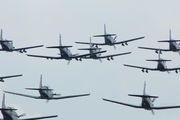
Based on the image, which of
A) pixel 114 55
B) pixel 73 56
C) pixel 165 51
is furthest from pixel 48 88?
pixel 165 51

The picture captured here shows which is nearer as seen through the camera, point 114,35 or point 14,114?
point 14,114

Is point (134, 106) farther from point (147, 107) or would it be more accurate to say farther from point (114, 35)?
point (114, 35)

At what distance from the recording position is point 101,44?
173 meters

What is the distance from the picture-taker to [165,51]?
557 ft

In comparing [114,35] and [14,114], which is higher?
[114,35]

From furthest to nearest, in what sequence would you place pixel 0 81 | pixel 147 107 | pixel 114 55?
pixel 114 55 < pixel 0 81 < pixel 147 107

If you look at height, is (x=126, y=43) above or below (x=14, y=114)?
above

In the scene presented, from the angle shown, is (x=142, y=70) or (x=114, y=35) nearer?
(x=142, y=70)

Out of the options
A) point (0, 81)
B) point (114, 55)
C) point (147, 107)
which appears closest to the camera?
point (147, 107)

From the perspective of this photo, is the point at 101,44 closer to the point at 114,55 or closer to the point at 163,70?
the point at 114,55

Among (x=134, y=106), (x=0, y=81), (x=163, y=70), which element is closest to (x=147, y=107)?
(x=134, y=106)

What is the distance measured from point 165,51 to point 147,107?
32.8m

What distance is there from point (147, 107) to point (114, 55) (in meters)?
28.0

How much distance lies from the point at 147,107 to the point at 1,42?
33384 mm
